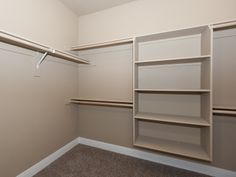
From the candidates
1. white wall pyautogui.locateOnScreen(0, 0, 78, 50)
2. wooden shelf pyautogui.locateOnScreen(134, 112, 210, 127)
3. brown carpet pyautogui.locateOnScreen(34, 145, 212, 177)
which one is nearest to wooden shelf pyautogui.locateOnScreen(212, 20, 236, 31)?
wooden shelf pyautogui.locateOnScreen(134, 112, 210, 127)

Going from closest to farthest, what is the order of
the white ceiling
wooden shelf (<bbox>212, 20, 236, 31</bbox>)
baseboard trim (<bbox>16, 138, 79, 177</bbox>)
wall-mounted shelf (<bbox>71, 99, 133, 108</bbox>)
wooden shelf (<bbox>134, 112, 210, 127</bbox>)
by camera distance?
1. wooden shelf (<bbox>212, 20, 236, 31</bbox>)
2. wooden shelf (<bbox>134, 112, 210, 127</bbox>)
3. baseboard trim (<bbox>16, 138, 79, 177</bbox>)
4. wall-mounted shelf (<bbox>71, 99, 133, 108</bbox>)
5. the white ceiling

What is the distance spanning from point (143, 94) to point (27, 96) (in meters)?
1.51

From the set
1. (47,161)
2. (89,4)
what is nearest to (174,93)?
(89,4)

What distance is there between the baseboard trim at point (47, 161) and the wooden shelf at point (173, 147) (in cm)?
118

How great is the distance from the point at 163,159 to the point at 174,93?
961mm

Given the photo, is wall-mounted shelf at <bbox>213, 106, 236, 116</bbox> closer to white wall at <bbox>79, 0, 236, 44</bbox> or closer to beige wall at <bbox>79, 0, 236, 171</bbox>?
beige wall at <bbox>79, 0, 236, 171</bbox>

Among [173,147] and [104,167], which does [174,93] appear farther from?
[104,167]

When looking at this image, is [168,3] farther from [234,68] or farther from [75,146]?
[75,146]

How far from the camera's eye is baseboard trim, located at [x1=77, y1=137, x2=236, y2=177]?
5.16ft

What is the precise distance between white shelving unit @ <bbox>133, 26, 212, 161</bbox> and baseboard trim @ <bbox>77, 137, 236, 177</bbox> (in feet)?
0.86

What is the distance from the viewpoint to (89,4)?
6.65 feet

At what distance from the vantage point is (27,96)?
1523 millimetres

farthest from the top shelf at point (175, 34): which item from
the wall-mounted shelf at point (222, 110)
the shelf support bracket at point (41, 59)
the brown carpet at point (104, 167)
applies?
the brown carpet at point (104, 167)

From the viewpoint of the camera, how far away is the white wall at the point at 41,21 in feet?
4.49
